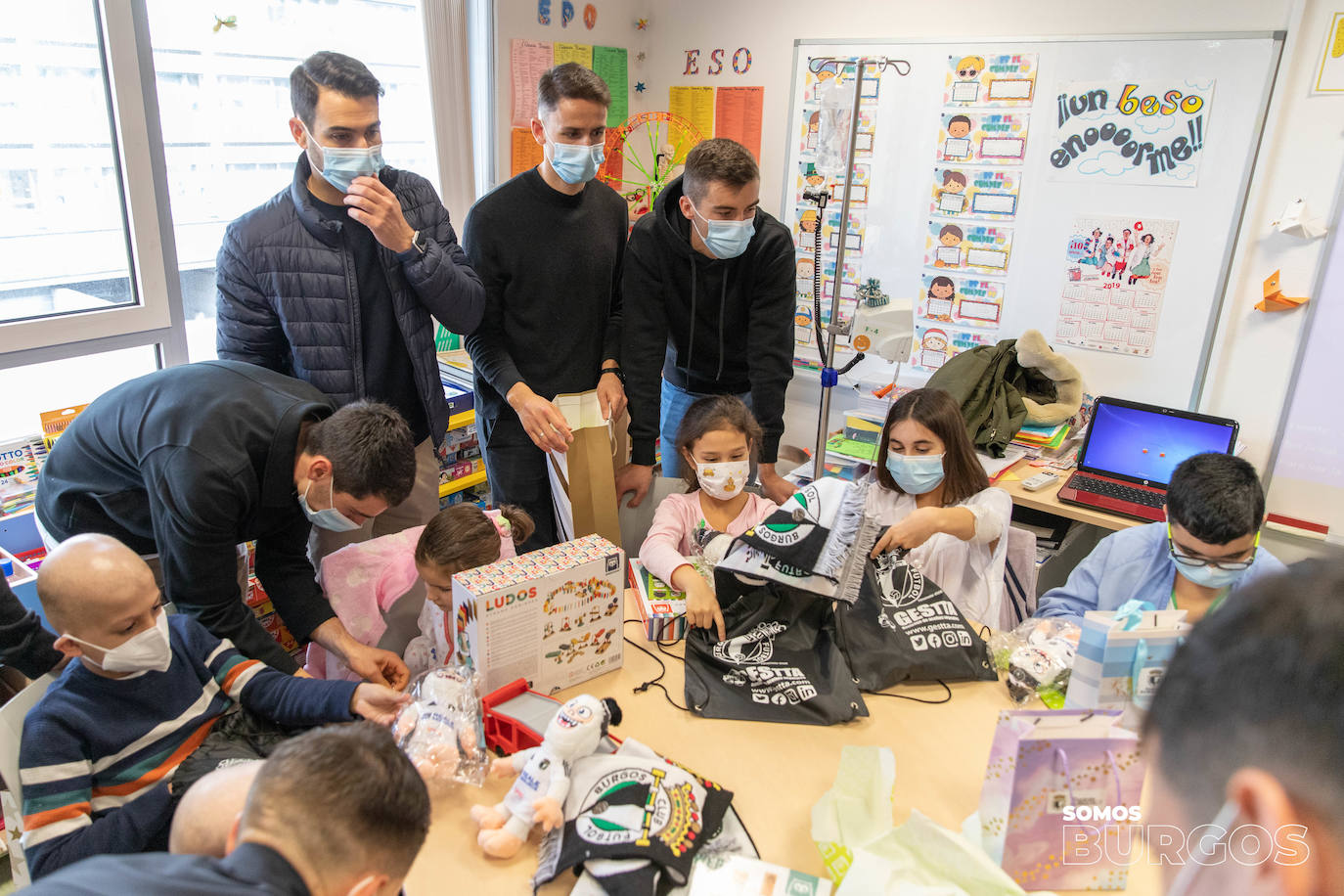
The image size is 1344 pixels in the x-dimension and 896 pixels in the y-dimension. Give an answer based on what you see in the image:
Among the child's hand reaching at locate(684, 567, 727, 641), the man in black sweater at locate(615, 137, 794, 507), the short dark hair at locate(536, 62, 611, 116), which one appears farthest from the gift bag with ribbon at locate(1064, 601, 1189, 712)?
Answer: the short dark hair at locate(536, 62, 611, 116)

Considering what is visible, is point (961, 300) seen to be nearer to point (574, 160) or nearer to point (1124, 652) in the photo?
point (574, 160)

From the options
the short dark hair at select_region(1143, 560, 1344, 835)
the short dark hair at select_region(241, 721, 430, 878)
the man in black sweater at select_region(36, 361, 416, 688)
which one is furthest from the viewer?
the man in black sweater at select_region(36, 361, 416, 688)

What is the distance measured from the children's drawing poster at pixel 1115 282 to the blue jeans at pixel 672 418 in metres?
1.63

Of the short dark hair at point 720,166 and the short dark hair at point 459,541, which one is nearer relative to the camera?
the short dark hair at point 459,541

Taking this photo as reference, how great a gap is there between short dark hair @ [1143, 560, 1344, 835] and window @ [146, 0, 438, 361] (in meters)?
3.17

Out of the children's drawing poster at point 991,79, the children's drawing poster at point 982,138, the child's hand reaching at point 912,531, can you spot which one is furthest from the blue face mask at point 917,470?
the children's drawing poster at point 991,79

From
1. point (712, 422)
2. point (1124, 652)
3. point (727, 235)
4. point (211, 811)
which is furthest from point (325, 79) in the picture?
point (1124, 652)

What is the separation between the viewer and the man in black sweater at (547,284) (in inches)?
88.0

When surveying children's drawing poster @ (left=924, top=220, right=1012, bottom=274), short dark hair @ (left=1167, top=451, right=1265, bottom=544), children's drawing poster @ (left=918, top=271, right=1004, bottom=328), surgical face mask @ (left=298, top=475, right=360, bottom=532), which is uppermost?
children's drawing poster @ (left=924, top=220, right=1012, bottom=274)

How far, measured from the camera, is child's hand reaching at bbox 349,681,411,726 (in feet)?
4.74

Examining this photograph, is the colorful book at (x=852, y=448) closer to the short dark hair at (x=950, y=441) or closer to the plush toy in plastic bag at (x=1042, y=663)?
the short dark hair at (x=950, y=441)

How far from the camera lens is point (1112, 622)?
4.64 feet

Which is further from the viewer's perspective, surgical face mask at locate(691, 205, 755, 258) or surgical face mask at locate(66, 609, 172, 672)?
surgical face mask at locate(691, 205, 755, 258)

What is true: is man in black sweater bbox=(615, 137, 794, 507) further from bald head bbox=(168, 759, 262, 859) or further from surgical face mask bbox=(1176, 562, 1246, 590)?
bald head bbox=(168, 759, 262, 859)
